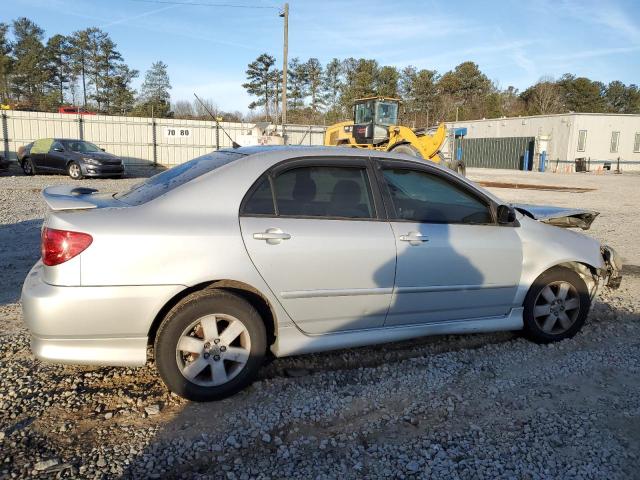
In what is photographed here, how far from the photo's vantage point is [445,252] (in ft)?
12.4

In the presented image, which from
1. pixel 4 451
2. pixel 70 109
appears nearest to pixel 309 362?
pixel 4 451

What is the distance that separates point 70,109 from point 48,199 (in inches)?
1456

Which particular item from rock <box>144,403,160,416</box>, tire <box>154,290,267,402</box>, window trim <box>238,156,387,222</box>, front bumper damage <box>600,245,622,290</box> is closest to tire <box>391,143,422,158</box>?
front bumper damage <box>600,245,622,290</box>

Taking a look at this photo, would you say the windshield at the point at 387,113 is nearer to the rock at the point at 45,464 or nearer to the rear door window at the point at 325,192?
the rear door window at the point at 325,192

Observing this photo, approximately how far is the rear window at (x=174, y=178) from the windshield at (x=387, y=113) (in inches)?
674

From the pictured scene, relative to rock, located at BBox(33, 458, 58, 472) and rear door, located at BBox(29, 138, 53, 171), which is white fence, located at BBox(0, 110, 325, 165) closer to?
rear door, located at BBox(29, 138, 53, 171)

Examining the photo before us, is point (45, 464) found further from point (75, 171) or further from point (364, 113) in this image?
point (364, 113)

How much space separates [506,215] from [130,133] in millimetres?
26390

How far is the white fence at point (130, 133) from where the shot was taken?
2466 centimetres

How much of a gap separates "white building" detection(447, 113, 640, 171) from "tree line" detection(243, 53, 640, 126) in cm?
2311

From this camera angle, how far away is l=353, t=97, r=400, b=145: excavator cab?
63.6 ft

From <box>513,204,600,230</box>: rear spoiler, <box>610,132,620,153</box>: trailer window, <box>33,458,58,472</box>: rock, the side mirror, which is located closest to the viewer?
<box>33,458,58,472</box>: rock

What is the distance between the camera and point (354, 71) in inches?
2467

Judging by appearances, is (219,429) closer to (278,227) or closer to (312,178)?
(278,227)
